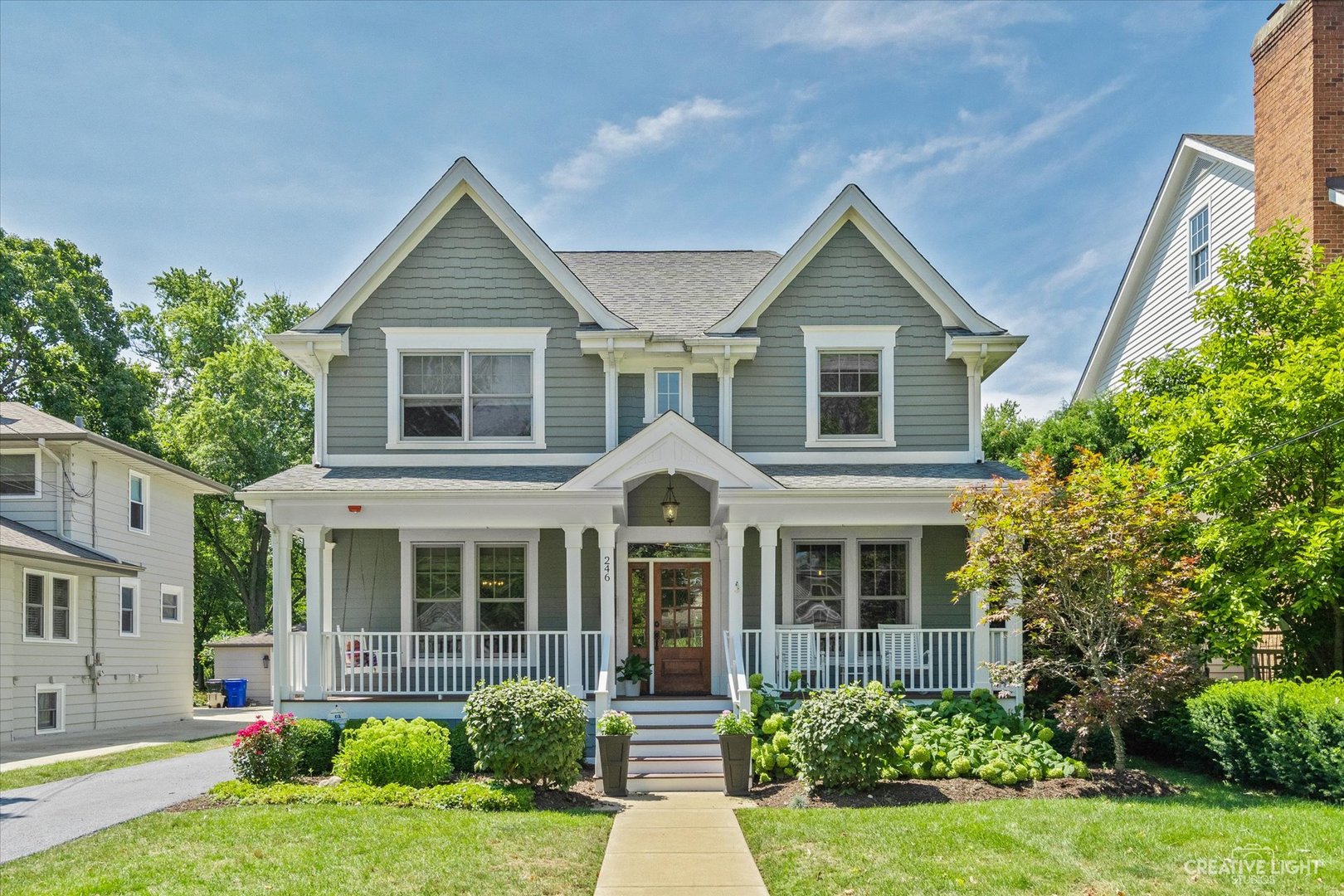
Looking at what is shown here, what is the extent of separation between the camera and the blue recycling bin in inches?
1201

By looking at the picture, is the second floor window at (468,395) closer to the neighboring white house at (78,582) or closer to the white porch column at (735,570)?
the white porch column at (735,570)

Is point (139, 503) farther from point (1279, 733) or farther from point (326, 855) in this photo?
point (1279, 733)

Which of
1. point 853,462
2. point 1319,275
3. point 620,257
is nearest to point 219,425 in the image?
point 620,257

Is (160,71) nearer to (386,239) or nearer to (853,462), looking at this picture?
(386,239)

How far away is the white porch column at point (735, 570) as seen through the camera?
13.9m

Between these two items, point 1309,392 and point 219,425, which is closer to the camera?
point 1309,392

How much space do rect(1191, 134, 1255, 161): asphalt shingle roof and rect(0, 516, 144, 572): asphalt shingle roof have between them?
850 inches

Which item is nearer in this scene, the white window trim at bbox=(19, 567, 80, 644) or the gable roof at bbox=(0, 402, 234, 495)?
the white window trim at bbox=(19, 567, 80, 644)

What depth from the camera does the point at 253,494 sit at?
13.9m

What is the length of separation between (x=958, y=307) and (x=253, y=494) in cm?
1046

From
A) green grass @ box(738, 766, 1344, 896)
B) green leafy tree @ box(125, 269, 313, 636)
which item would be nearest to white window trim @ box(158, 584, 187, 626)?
green leafy tree @ box(125, 269, 313, 636)

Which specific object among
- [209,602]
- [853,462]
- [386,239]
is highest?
[386,239]

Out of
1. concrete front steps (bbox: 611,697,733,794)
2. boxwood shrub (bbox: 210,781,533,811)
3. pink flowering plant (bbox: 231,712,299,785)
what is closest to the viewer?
boxwood shrub (bbox: 210,781,533,811)

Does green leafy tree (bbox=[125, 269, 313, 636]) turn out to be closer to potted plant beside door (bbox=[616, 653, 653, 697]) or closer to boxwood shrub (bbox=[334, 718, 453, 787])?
potted plant beside door (bbox=[616, 653, 653, 697])
